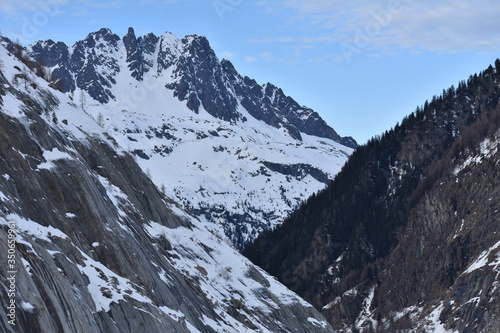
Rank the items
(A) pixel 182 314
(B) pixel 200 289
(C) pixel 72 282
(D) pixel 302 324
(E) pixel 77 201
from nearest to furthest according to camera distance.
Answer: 1. (C) pixel 72 282
2. (E) pixel 77 201
3. (A) pixel 182 314
4. (B) pixel 200 289
5. (D) pixel 302 324

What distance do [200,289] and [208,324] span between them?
11478mm

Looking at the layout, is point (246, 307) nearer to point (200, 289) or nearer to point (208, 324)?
point (200, 289)

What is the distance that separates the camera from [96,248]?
88750mm

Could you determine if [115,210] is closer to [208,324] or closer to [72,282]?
[208,324]

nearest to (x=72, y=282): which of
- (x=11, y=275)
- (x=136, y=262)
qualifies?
(x=11, y=275)

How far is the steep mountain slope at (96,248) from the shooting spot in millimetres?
65438

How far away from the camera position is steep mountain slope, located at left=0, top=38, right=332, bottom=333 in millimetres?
65438

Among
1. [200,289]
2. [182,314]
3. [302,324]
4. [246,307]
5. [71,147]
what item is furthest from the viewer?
[302,324]

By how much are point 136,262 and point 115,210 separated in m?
10.3

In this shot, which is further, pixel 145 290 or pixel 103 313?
pixel 145 290

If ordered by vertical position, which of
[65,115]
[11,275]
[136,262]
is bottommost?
[11,275]

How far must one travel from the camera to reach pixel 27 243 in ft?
220

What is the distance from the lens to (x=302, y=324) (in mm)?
144875

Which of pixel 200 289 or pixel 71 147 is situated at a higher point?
pixel 71 147
